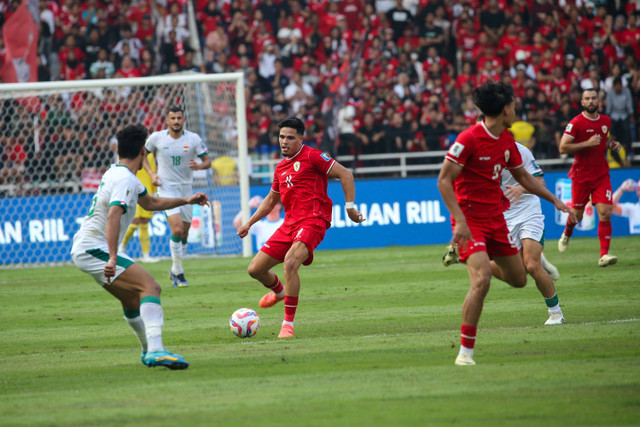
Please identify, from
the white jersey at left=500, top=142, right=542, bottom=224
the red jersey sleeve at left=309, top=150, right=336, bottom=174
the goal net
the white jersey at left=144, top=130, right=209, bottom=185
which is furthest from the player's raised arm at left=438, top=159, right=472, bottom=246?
the goal net

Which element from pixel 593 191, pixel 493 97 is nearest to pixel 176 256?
pixel 593 191

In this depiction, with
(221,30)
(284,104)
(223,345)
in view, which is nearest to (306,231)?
(223,345)

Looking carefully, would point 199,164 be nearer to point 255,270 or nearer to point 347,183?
point 255,270

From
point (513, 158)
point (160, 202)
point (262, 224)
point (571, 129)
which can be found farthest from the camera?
point (262, 224)

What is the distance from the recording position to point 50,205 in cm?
1848

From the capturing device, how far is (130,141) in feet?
23.8

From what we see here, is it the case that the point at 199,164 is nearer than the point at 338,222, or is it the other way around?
the point at 199,164

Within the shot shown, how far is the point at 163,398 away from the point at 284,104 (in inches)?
670

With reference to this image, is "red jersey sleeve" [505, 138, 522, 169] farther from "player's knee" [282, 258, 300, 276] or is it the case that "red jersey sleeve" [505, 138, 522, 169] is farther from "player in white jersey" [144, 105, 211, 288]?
"player in white jersey" [144, 105, 211, 288]

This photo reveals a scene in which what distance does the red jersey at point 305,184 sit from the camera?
9.44 metres

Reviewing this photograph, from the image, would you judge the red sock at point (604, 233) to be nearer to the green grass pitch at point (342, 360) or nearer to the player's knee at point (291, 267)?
the green grass pitch at point (342, 360)

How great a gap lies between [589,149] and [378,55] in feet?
35.0

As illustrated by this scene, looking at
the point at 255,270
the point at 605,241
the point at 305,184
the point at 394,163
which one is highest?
the point at 305,184

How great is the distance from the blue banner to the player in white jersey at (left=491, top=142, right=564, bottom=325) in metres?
9.50
